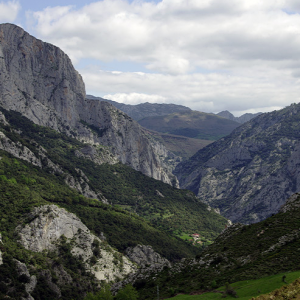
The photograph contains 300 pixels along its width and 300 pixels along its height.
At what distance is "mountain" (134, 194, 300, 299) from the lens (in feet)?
174

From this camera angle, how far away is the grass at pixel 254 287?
4086 centimetres

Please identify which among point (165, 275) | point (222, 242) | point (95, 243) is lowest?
point (95, 243)

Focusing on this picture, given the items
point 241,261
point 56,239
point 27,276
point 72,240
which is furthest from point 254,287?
point 72,240

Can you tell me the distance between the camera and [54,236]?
12419cm

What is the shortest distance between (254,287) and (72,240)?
320ft

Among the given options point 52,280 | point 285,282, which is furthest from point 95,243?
point 285,282

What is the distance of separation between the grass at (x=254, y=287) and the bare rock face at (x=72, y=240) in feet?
257

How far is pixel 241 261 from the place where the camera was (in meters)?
61.2

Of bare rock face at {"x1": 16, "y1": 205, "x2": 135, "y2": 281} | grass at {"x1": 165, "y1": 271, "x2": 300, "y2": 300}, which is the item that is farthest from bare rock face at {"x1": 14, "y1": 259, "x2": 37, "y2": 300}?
grass at {"x1": 165, "y1": 271, "x2": 300, "y2": 300}

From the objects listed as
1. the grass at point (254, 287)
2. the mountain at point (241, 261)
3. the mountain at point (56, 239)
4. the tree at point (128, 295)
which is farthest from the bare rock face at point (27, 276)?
the grass at point (254, 287)

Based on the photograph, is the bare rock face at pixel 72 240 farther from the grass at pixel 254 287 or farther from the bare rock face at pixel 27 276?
the grass at pixel 254 287

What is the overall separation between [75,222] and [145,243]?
43.2 metres

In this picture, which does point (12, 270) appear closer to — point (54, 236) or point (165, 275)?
point (54, 236)

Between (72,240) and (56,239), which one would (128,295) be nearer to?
(56,239)
